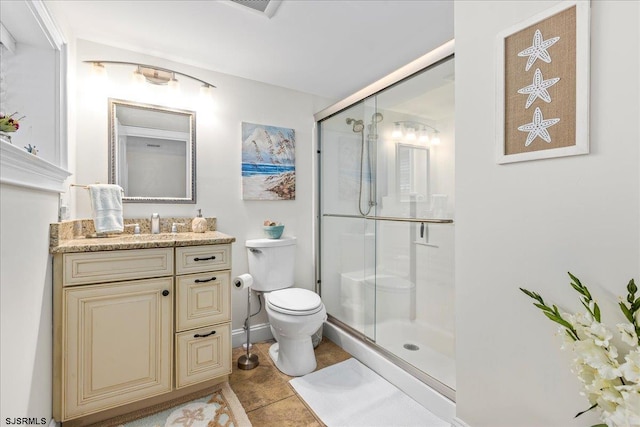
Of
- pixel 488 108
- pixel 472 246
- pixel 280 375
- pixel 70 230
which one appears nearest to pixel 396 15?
pixel 488 108

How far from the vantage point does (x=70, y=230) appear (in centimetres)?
165

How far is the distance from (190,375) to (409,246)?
5.30 ft

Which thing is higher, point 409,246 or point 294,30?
point 294,30

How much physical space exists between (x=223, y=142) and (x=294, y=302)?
53.4 inches

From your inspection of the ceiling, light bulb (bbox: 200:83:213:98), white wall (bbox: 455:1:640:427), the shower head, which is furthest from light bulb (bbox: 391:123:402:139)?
light bulb (bbox: 200:83:213:98)

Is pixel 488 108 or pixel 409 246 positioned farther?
pixel 409 246

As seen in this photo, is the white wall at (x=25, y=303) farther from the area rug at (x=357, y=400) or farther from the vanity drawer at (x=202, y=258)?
the area rug at (x=357, y=400)

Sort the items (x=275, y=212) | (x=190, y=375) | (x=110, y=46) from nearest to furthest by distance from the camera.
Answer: (x=190, y=375)
(x=110, y=46)
(x=275, y=212)

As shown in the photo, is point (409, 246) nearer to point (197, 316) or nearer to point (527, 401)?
point (527, 401)

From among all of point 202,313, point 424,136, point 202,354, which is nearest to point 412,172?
point 424,136

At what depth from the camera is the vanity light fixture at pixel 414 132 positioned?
188 cm

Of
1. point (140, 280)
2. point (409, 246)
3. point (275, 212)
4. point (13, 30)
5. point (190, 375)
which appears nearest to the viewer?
point (13, 30)

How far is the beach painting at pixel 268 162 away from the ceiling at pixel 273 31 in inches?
18.1

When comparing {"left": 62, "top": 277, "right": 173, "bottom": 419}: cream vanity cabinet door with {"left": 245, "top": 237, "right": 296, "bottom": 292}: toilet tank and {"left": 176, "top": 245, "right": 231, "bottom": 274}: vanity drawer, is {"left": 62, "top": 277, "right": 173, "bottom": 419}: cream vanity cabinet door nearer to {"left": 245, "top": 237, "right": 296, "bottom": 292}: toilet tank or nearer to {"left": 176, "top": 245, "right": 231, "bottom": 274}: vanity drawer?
{"left": 176, "top": 245, "right": 231, "bottom": 274}: vanity drawer
